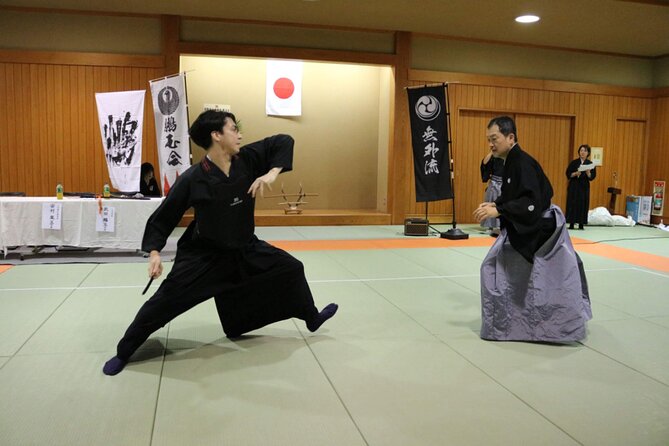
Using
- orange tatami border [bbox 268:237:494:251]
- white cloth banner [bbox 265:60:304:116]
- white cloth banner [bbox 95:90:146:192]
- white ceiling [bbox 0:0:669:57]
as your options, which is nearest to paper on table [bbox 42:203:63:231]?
white cloth banner [bbox 95:90:146:192]

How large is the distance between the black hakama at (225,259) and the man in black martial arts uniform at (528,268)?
118cm

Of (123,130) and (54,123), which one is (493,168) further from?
(54,123)

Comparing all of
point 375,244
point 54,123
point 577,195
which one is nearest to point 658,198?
point 577,195

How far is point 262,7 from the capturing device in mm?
8078

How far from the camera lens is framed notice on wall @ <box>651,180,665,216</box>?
424 inches

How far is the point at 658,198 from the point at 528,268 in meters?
8.95

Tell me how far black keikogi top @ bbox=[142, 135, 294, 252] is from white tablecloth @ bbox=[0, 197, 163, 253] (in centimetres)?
329

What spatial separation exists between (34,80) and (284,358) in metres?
7.32

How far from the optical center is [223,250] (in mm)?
3248

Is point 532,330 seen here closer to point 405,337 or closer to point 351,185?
point 405,337

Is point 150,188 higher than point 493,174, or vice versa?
point 493,174

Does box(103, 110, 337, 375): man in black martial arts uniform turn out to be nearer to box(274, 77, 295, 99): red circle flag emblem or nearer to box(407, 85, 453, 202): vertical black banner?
box(407, 85, 453, 202): vertical black banner

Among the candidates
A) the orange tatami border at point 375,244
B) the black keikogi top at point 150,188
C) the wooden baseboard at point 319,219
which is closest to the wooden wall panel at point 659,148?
the orange tatami border at point 375,244

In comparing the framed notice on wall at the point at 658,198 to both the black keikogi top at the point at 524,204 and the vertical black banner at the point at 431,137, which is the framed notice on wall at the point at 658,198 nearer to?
the vertical black banner at the point at 431,137
